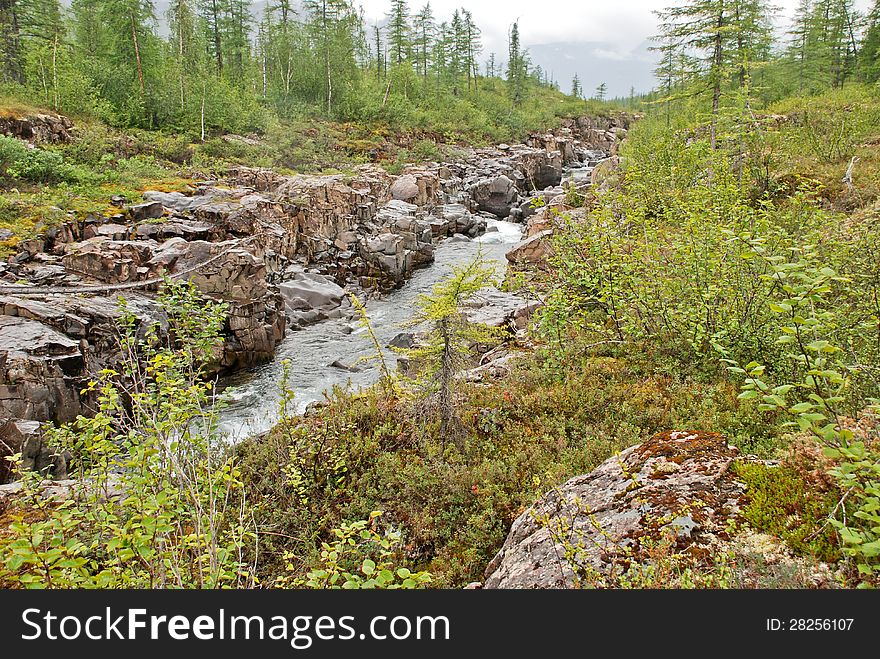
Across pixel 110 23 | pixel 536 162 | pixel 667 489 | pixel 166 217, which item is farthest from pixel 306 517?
pixel 536 162

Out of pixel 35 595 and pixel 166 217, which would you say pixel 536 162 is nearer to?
→ pixel 166 217

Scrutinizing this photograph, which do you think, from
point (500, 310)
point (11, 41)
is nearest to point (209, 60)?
point (11, 41)

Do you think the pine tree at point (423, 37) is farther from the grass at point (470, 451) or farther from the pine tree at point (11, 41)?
the grass at point (470, 451)

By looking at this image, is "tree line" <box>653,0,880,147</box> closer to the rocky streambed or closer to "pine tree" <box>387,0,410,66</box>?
the rocky streambed

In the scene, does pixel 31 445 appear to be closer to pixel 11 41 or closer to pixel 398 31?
pixel 11 41

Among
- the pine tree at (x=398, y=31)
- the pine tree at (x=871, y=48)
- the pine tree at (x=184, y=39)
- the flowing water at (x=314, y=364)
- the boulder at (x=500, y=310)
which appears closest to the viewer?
→ the flowing water at (x=314, y=364)

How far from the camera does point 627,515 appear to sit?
388 cm

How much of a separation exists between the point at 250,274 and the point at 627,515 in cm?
1613

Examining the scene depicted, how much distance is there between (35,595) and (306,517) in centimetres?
379

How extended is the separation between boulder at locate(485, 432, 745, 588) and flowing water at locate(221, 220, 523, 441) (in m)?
6.11

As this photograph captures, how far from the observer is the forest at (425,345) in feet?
11.2

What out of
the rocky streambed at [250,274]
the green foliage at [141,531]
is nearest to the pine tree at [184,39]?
the rocky streambed at [250,274]

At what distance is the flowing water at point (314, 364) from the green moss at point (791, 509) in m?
6.95

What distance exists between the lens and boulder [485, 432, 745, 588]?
342 cm
